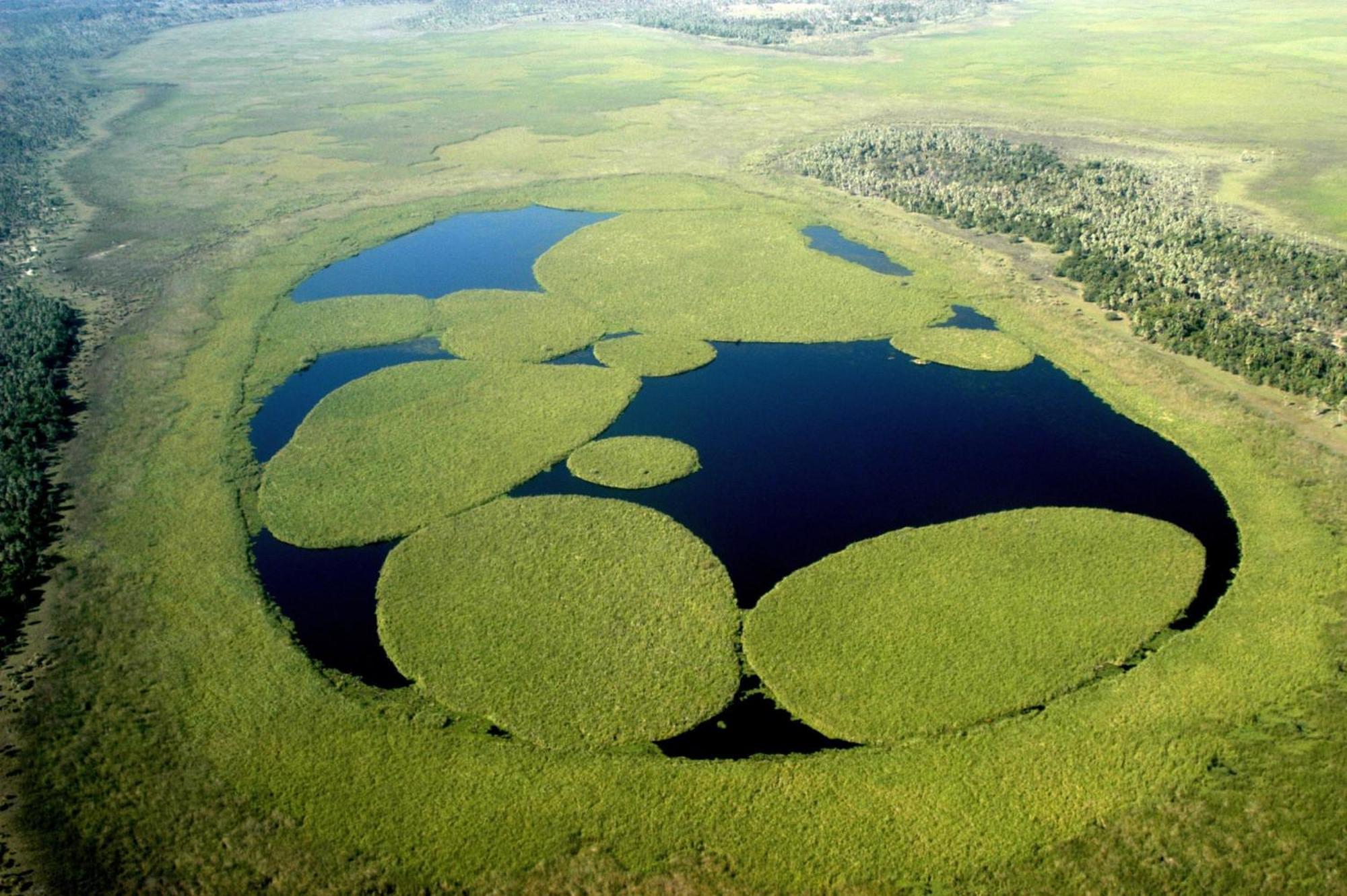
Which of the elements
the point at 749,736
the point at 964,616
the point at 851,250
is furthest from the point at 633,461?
the point at 851,250

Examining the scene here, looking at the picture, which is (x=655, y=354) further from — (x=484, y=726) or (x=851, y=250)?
(x=484, y=726)

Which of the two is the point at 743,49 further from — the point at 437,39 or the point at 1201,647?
the point at 1201,647

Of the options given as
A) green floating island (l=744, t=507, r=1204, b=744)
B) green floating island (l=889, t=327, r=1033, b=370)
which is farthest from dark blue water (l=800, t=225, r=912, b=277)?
green floating island (l=744, t=507, r=1204, b=744)

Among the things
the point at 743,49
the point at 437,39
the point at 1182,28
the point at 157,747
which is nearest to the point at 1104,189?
the point at 157,747

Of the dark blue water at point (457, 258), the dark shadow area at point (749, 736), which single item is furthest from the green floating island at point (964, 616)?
the dark blue water at point (457, 258)

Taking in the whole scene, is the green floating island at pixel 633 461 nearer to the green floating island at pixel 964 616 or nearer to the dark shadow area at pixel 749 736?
the green floating island at pixel 964 616
